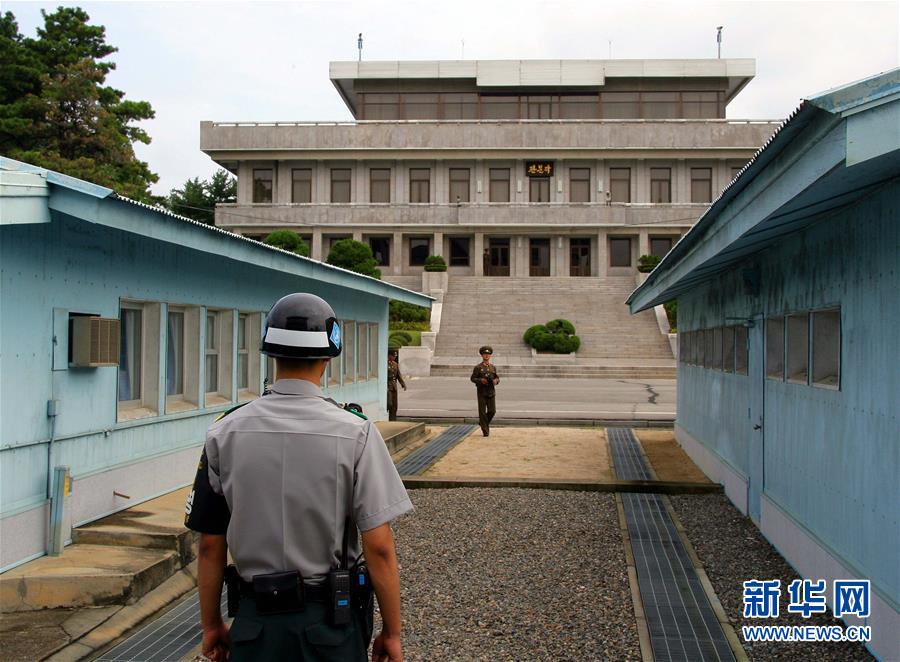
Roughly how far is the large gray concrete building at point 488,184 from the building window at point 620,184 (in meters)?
0.09

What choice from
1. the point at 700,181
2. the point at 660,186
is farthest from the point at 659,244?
the point at 700,181

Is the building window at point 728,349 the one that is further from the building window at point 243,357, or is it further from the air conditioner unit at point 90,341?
the air conditioner unit at point 90,341

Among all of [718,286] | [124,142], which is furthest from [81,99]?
[718,286]

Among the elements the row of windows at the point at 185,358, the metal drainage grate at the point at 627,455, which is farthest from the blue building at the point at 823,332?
the row of windows at the point at 185,358

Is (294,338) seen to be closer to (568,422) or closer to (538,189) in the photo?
(568,422)

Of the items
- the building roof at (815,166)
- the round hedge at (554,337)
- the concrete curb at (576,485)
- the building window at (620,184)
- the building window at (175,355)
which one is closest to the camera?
the building roof at (815,166)

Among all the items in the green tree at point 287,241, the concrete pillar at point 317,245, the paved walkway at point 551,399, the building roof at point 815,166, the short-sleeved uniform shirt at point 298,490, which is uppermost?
the concrete pillar at point 317,245

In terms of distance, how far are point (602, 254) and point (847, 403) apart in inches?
1880

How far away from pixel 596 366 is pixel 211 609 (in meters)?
33.2

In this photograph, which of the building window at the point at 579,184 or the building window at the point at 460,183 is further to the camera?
the building window at the point at 460,183

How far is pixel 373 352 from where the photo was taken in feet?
61.7

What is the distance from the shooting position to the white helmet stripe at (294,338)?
10.1 ft

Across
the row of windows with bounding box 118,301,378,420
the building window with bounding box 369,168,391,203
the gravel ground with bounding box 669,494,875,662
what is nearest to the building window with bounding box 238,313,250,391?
the row of windows with bounding box 118,301,378,420

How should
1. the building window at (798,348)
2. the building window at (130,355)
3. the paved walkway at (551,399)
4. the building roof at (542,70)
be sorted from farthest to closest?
the building roof at (542,70) < the paved walkway at (551,399) < the building window at (130,355) < the building window at (798,348)
